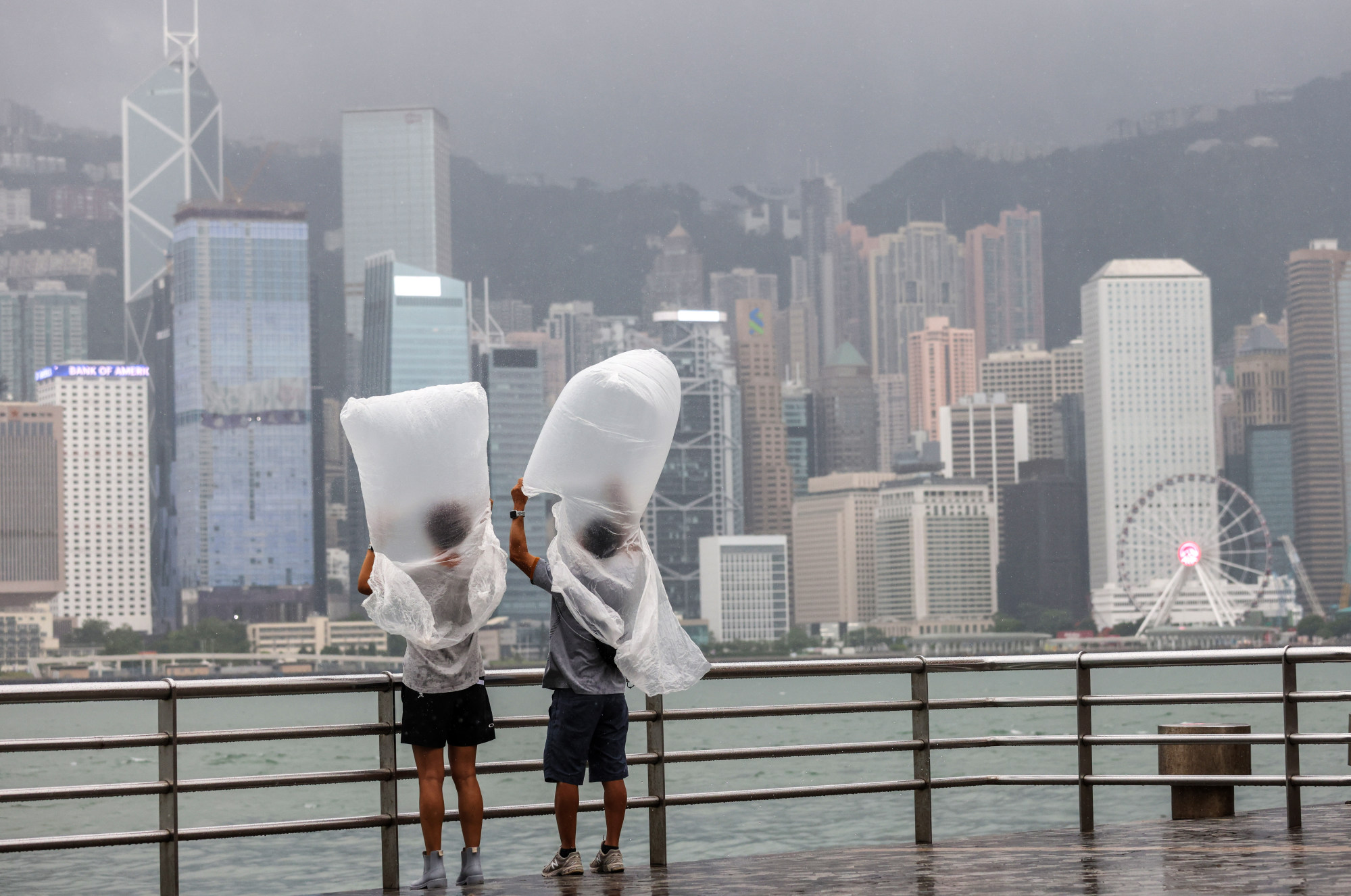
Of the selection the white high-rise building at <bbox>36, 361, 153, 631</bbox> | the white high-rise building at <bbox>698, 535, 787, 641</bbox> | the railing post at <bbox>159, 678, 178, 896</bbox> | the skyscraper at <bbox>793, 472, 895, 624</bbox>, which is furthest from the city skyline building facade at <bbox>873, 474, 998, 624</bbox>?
the railing post at <bbox>159, 678, 178, 896</bbox>

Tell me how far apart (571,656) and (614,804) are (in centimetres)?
65

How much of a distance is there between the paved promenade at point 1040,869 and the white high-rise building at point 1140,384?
141403 millimetres

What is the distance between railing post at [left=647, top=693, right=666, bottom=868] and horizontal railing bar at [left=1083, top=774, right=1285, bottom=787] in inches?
81.5

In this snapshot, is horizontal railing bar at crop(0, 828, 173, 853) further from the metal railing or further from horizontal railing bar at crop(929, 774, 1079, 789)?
horizontal railing bar at crop(929, 774, 1079, 789)

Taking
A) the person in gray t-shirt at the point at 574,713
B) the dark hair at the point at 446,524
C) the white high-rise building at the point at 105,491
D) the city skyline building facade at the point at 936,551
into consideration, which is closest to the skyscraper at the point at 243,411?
the white high-rise building at the point at 105,491

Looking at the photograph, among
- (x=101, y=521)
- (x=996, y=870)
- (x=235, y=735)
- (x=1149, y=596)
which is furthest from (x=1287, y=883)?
(x=101, y=521)

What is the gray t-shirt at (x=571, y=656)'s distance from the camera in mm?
6172

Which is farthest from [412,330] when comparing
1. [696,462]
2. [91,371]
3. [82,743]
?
[82,743]

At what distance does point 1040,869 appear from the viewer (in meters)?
6.23

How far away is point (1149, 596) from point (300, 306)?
91.1 metres

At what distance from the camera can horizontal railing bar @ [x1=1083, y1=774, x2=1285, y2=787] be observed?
23.5 feet

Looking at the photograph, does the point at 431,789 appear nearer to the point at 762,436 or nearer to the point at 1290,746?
the point at 1290,746

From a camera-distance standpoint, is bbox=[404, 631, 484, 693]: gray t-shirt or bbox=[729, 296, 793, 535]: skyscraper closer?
bbox=[404, 631, 484, 693]: gray t-shirt

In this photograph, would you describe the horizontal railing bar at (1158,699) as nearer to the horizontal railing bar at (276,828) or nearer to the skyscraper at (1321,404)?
the horizontal railing bar at (276,828)
